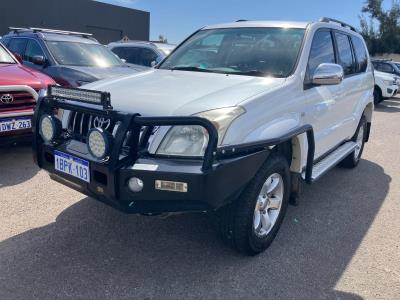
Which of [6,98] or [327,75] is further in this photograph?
[6,98]

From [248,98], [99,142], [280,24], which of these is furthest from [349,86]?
[99,142]

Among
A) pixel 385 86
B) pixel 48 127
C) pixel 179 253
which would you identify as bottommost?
pixel 385 86

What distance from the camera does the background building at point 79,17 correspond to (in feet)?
95.1

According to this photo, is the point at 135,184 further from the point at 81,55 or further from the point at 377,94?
the point at 377,94

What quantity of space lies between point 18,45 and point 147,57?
3.55 m

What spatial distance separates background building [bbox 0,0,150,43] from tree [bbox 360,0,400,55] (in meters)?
21.6

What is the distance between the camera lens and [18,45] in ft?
26.2

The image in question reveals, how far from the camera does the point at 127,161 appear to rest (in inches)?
100

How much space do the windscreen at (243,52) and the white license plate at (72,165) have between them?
1.59 metres

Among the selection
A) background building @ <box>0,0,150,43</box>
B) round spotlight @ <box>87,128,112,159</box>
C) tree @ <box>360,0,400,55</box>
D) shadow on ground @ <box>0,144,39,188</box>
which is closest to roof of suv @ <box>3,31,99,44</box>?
shadow on ground @ <box>0,144,39,188</box>

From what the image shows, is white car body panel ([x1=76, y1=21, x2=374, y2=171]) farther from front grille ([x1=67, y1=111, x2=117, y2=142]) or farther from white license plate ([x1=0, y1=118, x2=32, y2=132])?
white license plate ([x1=0, y1=118, x2=32, y2=132])

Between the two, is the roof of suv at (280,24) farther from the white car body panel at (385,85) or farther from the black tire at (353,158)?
the white car body panel at (385,85)

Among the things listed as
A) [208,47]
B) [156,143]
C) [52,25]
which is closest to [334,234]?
[156,143]

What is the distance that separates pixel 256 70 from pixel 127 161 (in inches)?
62.6
